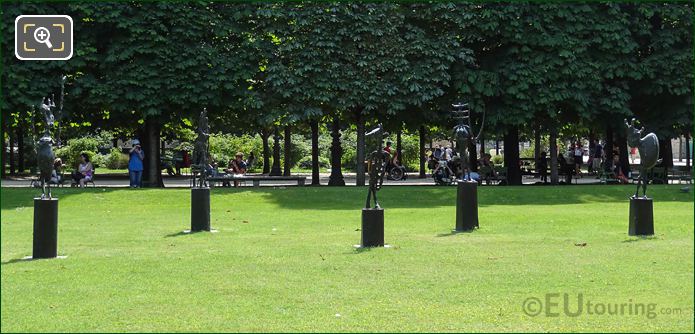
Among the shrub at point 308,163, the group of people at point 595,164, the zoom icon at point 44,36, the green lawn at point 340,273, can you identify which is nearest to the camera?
the zoom icon at point 44,36

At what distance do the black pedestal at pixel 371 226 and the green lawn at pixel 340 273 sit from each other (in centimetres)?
47

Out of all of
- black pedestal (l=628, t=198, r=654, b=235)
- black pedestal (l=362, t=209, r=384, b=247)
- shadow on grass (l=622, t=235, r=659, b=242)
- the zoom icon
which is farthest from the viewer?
black pedestal (l=628, t=198, r=654, b=235)

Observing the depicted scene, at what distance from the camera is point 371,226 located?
1570cm

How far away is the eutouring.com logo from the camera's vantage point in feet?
30.9

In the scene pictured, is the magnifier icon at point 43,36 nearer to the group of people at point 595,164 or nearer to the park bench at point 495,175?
the park bench at point 495,175

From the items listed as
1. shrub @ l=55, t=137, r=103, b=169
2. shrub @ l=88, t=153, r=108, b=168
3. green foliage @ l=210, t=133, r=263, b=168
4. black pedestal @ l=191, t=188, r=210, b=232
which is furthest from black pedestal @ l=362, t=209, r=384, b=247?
shrub @ l=88, t=153, r=108, b=168

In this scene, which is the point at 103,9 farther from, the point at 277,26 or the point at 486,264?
the point at 486,264

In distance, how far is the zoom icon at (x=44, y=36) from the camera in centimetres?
905

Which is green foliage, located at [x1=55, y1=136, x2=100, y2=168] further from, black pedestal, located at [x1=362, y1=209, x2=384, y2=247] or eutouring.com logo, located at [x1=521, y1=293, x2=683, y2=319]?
eutouring.com logo, located at [x1=521, y1=293, x2=683, y2=319]

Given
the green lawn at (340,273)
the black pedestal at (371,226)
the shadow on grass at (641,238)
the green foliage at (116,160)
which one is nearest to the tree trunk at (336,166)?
the green lawn at (340,273)

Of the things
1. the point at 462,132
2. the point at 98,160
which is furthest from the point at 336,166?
the point at 98,160

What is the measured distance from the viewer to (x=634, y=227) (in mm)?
17141

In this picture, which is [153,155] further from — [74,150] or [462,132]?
[74,150]

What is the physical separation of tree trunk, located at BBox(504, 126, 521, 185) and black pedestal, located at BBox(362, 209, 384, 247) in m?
23.6
